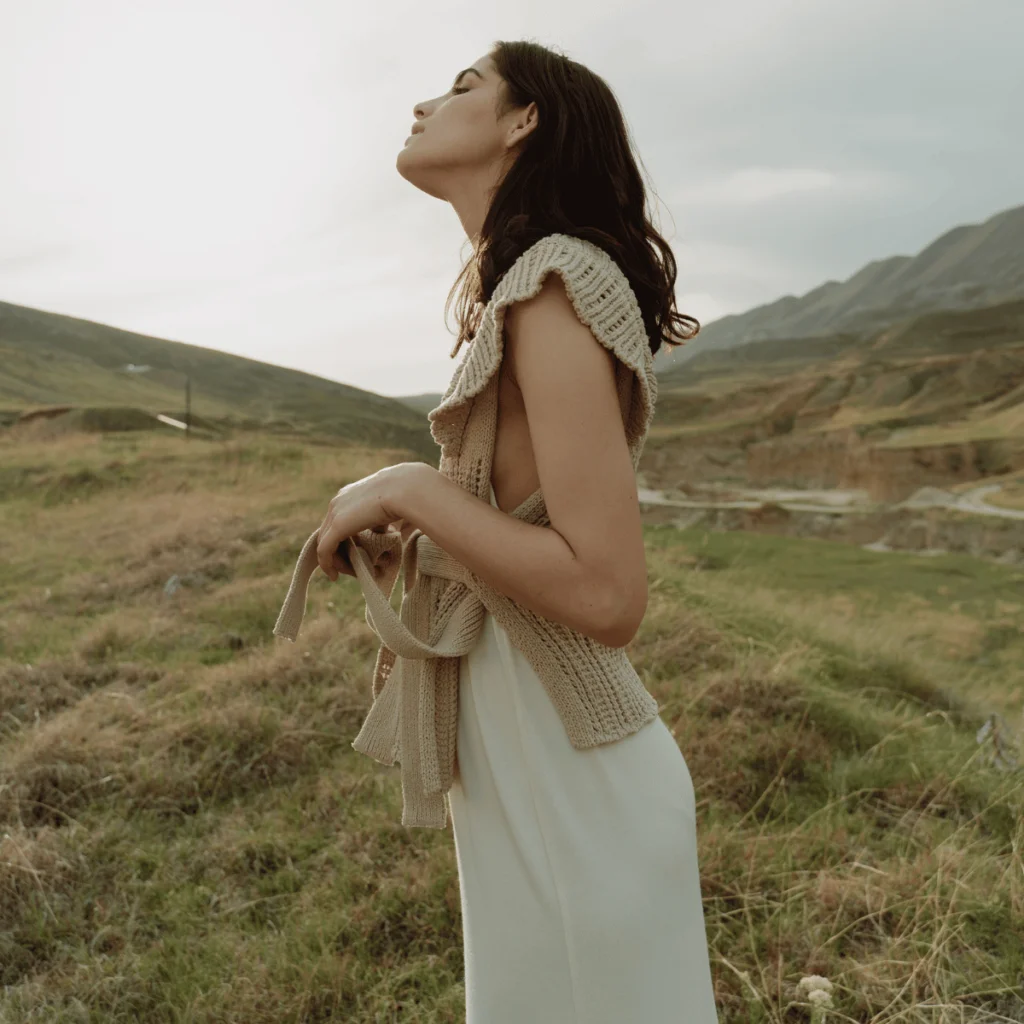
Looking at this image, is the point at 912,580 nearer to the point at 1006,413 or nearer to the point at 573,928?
the point at 573,928

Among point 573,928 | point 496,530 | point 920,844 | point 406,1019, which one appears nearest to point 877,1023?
point 920,844

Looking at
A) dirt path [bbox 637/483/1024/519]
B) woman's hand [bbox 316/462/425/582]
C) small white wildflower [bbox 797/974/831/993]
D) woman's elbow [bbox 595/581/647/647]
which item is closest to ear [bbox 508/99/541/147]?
woman's hand [bbox 316/462/425/582]

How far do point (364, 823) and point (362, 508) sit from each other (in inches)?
101

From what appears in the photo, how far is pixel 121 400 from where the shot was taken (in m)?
38.5

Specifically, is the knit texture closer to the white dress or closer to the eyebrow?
the white dress

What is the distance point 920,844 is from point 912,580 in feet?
24.4

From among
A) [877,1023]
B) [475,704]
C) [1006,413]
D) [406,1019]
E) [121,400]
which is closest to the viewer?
[475,704]

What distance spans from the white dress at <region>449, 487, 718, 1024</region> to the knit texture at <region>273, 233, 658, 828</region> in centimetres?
4

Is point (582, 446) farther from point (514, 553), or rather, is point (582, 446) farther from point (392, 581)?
point (392, 581)

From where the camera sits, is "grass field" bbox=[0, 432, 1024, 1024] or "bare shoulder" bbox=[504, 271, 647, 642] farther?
"grass field" bbox=[0, 432, 1024, 1024]

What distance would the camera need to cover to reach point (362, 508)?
1.12m

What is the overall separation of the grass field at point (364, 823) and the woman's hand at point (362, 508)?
180 centimetres

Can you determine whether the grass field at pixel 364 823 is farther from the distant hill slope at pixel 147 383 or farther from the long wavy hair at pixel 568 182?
the distant hill slope at pixel 147 383

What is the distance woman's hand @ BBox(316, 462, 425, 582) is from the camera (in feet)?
3.60
